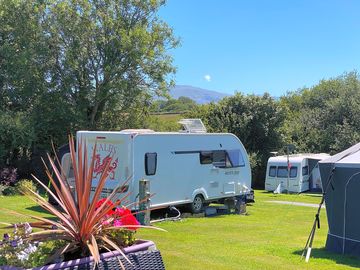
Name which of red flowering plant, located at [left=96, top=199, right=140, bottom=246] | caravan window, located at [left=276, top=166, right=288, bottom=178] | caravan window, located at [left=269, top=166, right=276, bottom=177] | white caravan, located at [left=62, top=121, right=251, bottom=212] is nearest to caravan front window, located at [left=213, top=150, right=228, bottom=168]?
white caravan, located at [left=62, top=121, right=251, bottom=212]

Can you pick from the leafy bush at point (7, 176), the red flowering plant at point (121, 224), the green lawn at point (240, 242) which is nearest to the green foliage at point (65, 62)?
the leafy bush at point (7, 176)

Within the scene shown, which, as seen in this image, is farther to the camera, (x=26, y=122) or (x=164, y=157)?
(x=26, y=122)

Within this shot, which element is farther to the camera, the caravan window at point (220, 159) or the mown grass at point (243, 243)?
the caravan window at point (220, 159)

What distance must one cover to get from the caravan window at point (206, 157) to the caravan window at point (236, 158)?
3.19 ft

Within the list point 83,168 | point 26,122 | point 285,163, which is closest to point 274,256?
point 83,168

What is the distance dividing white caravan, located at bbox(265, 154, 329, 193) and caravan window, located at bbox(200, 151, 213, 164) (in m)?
13.2

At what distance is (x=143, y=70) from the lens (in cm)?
2358

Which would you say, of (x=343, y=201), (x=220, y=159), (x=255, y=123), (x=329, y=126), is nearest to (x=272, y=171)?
(x=255, y=123)

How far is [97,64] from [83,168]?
1964 centimetres

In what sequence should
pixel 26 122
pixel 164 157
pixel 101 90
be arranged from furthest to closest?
pixel 101 90 → pixel 26 122 → pixel 164 157

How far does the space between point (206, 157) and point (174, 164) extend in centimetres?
168

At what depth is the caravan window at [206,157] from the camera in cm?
1534

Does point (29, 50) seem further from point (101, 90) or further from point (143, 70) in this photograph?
point (143, 70)

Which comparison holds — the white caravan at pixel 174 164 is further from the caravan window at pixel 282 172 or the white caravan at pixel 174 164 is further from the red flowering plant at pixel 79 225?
the caravan window at pixel 282 172
